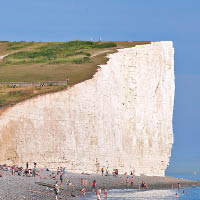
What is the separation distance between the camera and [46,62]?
327 feet

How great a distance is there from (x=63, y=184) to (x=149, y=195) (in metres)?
8.97

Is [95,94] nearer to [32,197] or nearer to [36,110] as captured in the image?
[36,110]

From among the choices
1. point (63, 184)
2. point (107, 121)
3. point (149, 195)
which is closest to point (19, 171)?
point (63, 184)

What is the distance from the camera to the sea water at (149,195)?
62.6 m

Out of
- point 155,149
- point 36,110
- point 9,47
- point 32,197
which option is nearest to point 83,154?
point 36,110

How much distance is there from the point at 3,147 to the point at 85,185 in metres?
9.40

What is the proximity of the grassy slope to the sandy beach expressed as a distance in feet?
36.2

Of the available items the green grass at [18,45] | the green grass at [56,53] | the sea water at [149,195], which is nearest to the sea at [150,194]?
the sea water at [149,195]

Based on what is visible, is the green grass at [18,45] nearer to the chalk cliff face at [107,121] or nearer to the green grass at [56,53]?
the green grass at [56,53]

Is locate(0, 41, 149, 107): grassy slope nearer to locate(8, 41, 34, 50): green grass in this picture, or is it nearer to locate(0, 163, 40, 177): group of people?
locate(8, 41, 34, 50): green grass

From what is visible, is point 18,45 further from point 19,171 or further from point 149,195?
point 149,195

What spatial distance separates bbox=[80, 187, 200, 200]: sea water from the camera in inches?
2466

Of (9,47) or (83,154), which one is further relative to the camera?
(9,47)

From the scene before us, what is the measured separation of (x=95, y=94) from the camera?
264 feet
